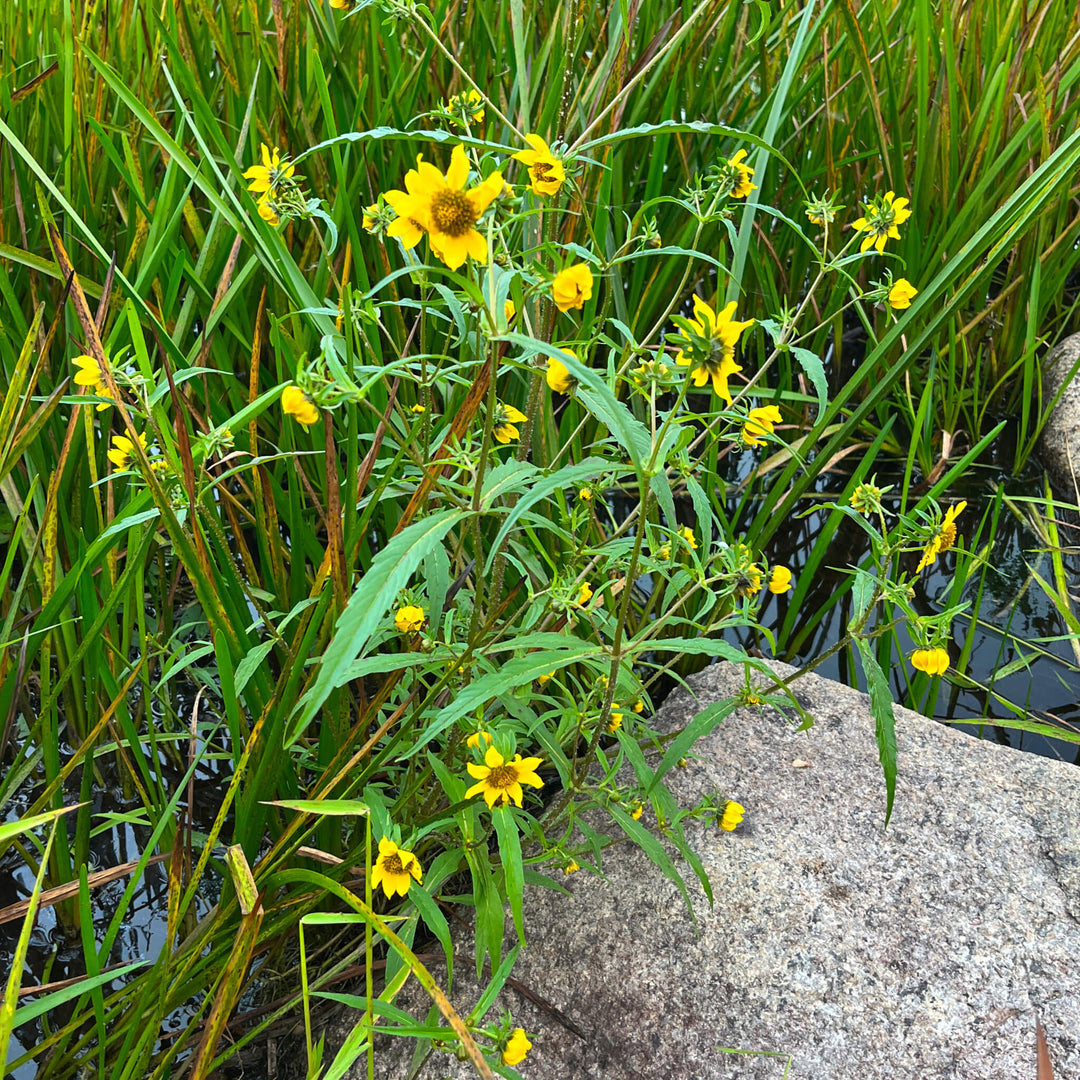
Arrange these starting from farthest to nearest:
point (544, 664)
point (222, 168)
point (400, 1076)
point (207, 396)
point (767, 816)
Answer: point (222, 168), point (207, 396), point (767, 816), point (400, 1076), point (544, 664)

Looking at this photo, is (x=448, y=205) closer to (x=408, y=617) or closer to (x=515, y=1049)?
(x=408, y=617)

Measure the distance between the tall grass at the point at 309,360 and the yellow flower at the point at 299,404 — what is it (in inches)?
5.1

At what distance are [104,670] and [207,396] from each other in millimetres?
476

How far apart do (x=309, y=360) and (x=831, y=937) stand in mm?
1105

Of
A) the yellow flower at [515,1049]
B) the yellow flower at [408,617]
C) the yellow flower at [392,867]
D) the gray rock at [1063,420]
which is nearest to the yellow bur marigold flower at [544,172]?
the yellow flower at [408,617]

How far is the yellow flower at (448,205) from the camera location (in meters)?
0.72

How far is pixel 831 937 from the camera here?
118 centimetres

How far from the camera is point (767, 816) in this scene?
133 cm

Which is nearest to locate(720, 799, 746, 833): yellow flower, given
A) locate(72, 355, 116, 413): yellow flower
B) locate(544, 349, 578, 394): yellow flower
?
locate(544, 349, 578, 394): yellow flower

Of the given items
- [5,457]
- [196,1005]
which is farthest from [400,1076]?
[5,457]

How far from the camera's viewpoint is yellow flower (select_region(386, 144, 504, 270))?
2.35ft

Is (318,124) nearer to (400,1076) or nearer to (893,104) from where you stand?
(893,104)

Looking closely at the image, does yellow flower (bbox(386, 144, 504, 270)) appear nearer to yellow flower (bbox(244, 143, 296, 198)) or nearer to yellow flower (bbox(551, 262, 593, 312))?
yellow flower (bbox(551, 262, 593, 312))

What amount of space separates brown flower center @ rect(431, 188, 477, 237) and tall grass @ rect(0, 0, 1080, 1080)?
0.18 m
